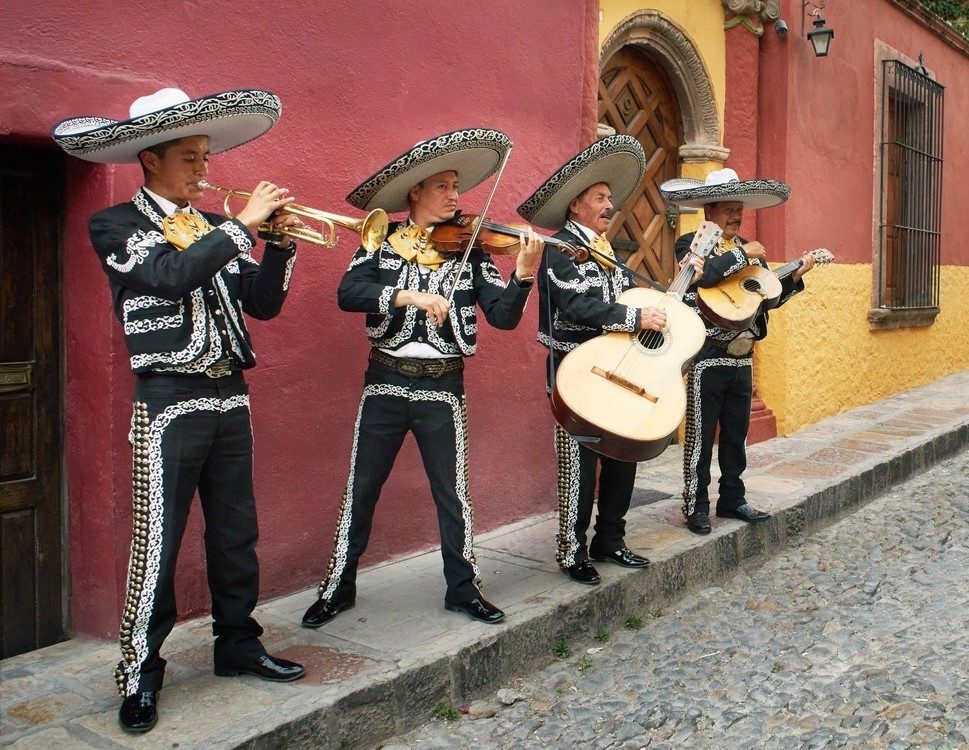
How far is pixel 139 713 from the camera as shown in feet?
9.66

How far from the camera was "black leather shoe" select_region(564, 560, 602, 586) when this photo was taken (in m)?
4.31

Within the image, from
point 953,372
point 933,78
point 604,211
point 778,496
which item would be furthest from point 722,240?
point 953,372

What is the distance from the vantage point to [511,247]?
3.61m

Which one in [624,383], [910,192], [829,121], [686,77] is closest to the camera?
[624,383]

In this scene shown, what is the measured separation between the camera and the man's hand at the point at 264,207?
296cm

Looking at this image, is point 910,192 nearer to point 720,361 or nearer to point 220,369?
point 720,361

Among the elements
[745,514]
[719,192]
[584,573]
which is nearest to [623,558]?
[584,573]

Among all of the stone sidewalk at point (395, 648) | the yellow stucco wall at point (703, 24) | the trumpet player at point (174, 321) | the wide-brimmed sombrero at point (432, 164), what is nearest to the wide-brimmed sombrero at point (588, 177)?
the wide-brimmed sombrero at point (432, 164)

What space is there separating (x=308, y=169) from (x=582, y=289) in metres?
1.27

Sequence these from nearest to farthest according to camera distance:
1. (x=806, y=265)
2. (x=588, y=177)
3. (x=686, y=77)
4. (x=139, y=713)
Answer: (x=139, y=713), (x=588, y=177), (x=806, y=265), (x=686, y=77)

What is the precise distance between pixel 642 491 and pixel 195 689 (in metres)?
3.62

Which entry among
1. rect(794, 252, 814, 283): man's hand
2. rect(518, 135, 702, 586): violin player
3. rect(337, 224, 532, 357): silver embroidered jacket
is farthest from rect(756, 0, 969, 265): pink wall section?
rect(337, 224, 532, 357): silver embroidered jacket

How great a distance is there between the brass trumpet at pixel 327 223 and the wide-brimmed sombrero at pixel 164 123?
22cm

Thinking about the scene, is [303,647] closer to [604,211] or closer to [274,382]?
[274,382]
